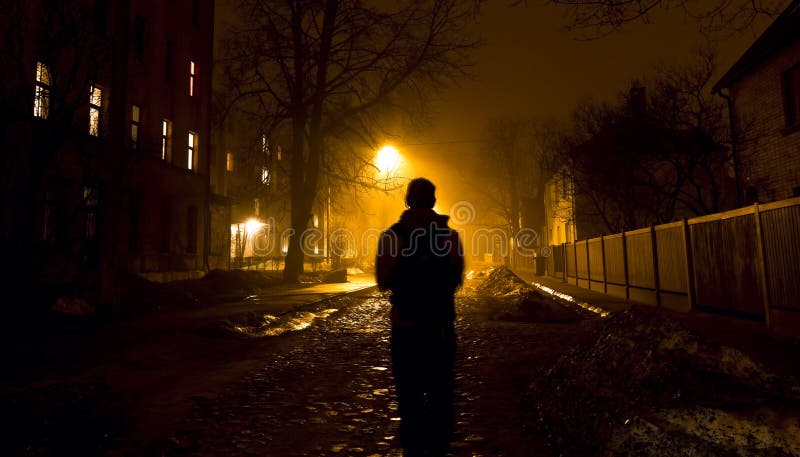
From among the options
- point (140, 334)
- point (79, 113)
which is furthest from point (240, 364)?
point (79, 113)

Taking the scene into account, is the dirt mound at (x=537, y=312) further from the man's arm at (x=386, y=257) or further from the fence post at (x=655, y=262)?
the man's arm at (x=386, y=257)

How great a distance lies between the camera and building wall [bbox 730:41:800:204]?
15.4 meters

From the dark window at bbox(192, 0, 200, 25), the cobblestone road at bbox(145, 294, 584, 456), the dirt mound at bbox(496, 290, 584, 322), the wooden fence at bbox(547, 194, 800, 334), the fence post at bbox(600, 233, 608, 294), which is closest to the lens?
the cobblestone road at bbox(145, 294, 584, 456)

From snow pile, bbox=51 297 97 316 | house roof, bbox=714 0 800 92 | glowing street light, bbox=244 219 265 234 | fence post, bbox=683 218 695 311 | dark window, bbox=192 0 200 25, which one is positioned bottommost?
snow pile, bbox=51 297 97 316

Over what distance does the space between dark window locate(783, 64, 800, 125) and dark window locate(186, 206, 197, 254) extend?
73.6ft

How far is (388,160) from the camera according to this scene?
26.2 m

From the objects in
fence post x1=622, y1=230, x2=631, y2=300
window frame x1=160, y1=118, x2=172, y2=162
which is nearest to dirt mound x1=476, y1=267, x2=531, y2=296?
fence post x1=622, y1=230, x2=631, y2=300

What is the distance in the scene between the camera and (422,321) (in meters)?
3.23

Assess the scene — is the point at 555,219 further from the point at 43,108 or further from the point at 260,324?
the point at 43,108

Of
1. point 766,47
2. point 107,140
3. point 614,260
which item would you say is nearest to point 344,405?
point 107,140

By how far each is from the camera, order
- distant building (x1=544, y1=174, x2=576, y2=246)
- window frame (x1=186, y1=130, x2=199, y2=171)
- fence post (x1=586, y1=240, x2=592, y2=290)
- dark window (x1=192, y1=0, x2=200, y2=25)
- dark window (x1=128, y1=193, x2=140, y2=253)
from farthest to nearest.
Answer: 1. distant building (x1=544, y1=174, x2=576, y2=246)
2. dark window (x1=192, y1=0, x2=200, y2=25)
3. window frame (x1=186, y1=130, x2=199, y2=171)
4. fence post (x1=586, y1=240, x2=592, y2=290)
5. dark window (x1=128, y1=193, x2=140, y2=253)

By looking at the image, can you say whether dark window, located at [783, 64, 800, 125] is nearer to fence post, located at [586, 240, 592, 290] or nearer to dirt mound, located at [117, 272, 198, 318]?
fence post, located at [586, 240, 592, 290]

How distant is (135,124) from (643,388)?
65.0ft

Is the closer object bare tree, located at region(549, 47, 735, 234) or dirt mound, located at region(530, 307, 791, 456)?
dirt mound, located at region(530, 307, 791, 456)
